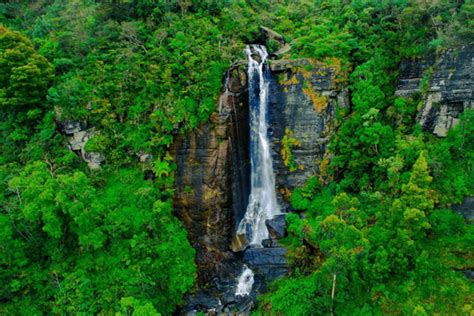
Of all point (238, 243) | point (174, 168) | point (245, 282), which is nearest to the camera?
point (245, 282)

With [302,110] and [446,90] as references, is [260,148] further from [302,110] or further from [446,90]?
[446,90]

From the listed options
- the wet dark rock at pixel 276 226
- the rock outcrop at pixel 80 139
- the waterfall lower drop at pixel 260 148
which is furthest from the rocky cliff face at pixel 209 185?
the rock outcrop at pixel 80 139

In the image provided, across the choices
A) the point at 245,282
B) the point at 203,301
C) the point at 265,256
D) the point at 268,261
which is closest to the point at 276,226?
the point at 265,256

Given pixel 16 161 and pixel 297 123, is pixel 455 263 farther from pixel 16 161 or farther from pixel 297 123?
pixel 16 161

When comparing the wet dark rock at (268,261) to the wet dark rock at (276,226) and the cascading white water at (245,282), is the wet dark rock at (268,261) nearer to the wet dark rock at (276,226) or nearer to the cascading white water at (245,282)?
the cascading white water at (245,282)

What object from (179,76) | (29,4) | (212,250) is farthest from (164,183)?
(29,4)

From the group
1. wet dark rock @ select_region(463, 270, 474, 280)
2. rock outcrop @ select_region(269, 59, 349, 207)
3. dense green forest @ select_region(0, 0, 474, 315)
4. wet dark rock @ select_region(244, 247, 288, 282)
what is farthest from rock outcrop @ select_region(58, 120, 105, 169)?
wet dark rock @ select_region(463, 270, 474, 280)

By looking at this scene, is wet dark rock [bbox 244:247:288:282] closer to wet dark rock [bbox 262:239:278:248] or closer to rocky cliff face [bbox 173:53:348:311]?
rocky cliff face [bbox 173:53:348:311]
